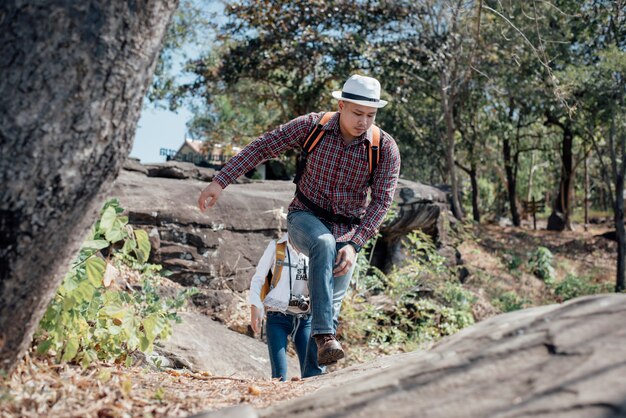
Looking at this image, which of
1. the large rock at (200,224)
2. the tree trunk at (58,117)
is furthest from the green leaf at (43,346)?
the large rock at (200,224)

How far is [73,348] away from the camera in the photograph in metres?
3.36

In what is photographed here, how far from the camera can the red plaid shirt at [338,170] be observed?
4797 millimetres

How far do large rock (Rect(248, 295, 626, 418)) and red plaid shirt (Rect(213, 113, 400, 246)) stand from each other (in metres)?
1.98

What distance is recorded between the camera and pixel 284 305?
5020 millimetres

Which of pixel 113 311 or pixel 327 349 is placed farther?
pixel 327 349

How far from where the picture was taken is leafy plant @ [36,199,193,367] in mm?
3361

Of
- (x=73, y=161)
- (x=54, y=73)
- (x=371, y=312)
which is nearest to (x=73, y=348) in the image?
(x=73, y=161)

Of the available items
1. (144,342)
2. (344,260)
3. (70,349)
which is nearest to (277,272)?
(344,260)

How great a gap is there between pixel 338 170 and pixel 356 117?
0.36m

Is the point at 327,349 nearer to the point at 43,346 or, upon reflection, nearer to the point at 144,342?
the point at 144,342

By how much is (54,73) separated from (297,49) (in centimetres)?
1627

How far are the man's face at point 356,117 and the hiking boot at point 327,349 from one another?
4.34ft

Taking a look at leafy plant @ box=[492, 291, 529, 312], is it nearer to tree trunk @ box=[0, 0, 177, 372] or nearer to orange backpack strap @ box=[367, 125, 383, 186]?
orange backpack strap @ box=[367, 125, 383, 186]

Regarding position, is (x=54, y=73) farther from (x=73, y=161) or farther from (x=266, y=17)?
(x=266, y=17)
